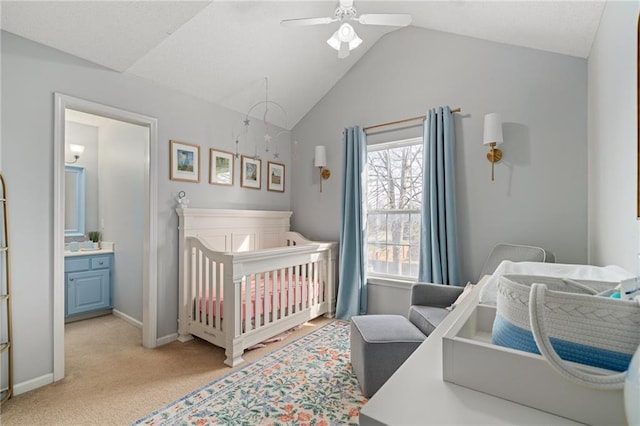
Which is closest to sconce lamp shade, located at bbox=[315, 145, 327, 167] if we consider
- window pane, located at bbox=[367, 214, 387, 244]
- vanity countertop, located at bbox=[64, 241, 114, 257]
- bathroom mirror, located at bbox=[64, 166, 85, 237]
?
window pane, located at bbox=[367, 214, 387, 244]

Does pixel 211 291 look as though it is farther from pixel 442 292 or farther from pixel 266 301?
pixel 442 292

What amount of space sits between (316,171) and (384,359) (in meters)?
2.43

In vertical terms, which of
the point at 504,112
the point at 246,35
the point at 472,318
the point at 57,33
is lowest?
the point at 472,318

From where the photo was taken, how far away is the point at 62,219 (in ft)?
6.89

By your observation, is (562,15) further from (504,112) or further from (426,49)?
(426,49)

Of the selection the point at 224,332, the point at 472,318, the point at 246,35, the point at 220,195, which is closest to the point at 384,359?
the point at 472,318

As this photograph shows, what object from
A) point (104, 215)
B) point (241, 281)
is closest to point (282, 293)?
point (241, 281)

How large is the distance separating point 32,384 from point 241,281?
1.48m

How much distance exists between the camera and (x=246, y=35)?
2.55m

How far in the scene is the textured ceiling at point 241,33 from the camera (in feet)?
6.20

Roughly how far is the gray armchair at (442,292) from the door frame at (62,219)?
2.25 meters

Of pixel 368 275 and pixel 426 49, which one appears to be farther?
pixel 368 275

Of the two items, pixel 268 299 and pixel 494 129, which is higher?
pixel 494 129

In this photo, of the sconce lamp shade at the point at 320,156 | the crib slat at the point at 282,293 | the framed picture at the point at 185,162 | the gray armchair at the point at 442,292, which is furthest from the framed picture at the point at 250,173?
the gray armchair at the point at 442,292
